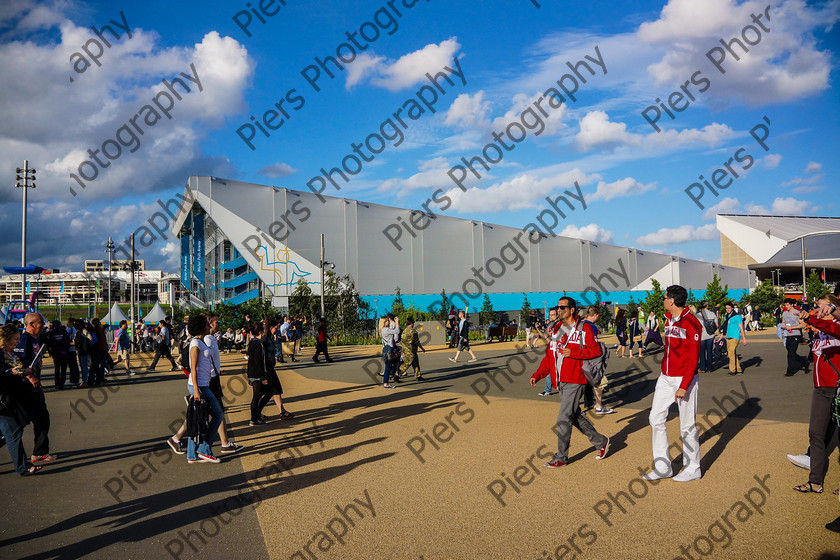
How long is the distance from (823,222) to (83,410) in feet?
391

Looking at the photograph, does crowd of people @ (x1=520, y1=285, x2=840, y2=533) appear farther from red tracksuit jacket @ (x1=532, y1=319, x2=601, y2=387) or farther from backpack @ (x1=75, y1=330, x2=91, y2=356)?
backpack @ (x1=75, y1=330, x2=91, y2=356)

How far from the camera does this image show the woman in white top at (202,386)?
A: 7.27 metres

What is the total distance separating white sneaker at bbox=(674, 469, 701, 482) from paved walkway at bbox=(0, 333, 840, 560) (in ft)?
0.45

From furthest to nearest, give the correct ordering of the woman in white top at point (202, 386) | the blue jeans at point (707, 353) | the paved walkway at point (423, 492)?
1. the blue jeans at point (707, 353)
2. the woman in white top at point (202, 386)
3. the paved walkway at point (423, 492)

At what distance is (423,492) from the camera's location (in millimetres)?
5820

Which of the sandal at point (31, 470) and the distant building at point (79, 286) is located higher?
the distant building at point (79, 286)

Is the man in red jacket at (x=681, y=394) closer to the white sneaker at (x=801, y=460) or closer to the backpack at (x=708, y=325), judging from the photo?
the white sneaker at (x=801, y=460)

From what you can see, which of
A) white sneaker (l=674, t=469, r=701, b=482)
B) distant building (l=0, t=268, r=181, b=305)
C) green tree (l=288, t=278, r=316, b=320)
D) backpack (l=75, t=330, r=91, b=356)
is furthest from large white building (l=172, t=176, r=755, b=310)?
distant building (l=0, t=268, r=181, b=305)

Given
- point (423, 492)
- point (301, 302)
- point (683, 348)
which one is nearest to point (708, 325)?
point (683, 348)

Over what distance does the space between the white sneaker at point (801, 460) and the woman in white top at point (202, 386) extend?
6.41 metres


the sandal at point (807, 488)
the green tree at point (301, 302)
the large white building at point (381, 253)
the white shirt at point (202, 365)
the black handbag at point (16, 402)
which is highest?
the large white building at point (381, 253)

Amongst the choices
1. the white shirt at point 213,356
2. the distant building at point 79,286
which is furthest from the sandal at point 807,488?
the distant building at point 79,286

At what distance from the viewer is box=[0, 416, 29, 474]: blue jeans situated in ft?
22.3

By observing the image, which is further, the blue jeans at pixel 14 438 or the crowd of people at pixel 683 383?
the blue jeans at pixel 14 438
